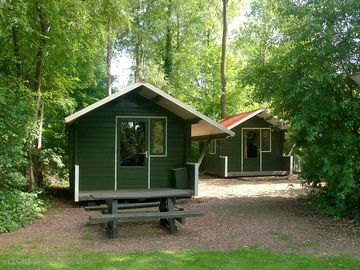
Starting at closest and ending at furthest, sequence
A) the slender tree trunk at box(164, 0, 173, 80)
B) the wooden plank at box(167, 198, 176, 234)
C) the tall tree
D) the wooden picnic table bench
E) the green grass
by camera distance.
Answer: the green grass
the wooden picnic table bench
the wooden plank at box(167, 198, 176, 234)
the tall tree
the slender tree trunk at box(164, 0, 173, 80)

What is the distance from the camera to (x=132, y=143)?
12.6 m

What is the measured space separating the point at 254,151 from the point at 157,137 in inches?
343

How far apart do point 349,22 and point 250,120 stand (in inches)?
453

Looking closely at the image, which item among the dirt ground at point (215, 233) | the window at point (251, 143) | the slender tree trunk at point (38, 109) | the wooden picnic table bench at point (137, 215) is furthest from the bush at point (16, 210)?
the window at point (251, 143)

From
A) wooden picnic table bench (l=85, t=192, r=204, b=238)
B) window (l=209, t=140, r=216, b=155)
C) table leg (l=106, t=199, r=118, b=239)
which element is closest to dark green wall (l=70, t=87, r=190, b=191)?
wooden picnic table bench (l=85, t=192, r=204, b=238)

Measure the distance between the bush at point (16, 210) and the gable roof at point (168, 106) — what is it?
222cm

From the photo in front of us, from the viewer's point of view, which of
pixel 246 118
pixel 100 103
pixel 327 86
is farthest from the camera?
pixel 246 118

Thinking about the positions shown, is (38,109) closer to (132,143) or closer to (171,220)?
(132,143)

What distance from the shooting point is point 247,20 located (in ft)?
109

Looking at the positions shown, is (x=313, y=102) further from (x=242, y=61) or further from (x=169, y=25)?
(x=242, y=61)

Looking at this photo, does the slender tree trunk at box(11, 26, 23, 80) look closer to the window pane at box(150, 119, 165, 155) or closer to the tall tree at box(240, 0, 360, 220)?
the window pane at box(150, 119, 165, 155)

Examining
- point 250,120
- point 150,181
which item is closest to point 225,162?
point 250,120

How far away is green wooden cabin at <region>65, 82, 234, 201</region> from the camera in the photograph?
1215cm

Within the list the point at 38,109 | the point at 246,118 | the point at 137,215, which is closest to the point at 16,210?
the point at 137,215
